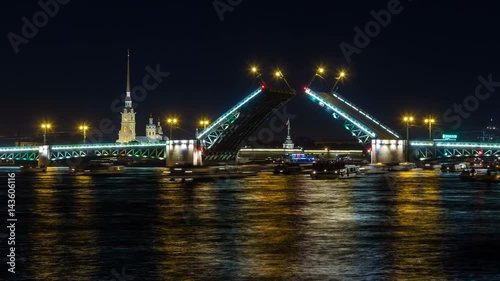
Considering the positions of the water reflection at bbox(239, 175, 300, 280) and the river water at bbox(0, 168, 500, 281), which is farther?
the water reflection at bbox(239, 175, 300, 280)

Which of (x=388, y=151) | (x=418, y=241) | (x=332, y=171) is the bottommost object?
(x=418, y=241)

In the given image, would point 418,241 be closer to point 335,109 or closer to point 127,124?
point 335,109

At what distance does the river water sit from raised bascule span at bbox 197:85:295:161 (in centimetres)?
4441

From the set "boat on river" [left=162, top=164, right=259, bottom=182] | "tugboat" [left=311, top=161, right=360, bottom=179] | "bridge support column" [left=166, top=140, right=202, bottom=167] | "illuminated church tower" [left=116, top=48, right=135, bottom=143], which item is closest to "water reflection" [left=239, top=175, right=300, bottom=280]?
"boat on river" [left=162, top=164, right=259, bottom=182]

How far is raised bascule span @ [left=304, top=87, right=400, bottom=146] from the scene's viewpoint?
84938mm

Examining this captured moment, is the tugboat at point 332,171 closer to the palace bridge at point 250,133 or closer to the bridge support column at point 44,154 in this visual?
the palace bridge at point 250,133

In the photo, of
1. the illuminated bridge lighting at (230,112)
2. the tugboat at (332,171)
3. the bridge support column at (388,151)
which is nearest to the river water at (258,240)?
the tugboat at (332,171)

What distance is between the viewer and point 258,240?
65.0ft

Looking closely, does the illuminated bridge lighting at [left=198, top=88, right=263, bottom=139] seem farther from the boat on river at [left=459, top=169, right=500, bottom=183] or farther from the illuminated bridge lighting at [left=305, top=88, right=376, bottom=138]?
the boat on river at [left=459, top=169, right=500, bottom=183]

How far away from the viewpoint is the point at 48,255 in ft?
56.6

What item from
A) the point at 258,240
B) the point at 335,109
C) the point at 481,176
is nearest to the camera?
the point at 258,240

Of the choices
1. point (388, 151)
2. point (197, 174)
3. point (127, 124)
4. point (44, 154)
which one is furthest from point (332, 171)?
point (127, 124)

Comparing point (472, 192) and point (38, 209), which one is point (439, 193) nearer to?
point (472, 192)

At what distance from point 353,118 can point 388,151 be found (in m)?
10.8
